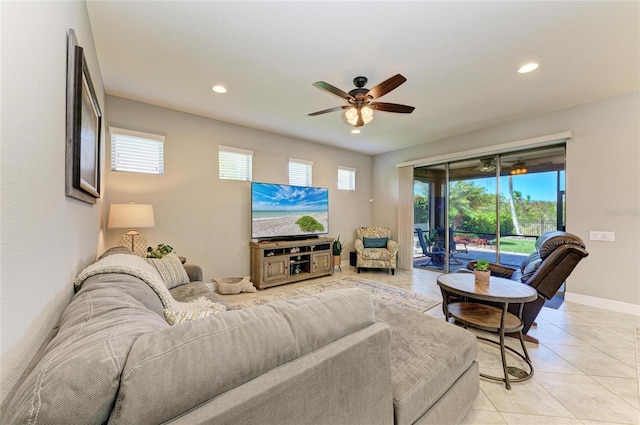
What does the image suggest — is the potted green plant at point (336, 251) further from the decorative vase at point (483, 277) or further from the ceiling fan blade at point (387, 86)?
the ceiling fan blade at point (387, 86)

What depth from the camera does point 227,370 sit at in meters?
0.66

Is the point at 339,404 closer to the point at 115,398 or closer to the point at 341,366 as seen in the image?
the point at 341,366

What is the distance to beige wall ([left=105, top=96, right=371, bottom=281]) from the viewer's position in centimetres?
344

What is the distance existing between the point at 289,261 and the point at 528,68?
396cm

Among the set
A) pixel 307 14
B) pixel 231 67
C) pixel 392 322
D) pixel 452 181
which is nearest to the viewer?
pixel 392 322

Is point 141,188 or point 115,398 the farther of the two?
point 141,188

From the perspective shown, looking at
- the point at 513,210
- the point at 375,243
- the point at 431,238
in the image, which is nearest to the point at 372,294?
the point at 375,243

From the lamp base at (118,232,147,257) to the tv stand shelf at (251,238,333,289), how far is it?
1.53 meters

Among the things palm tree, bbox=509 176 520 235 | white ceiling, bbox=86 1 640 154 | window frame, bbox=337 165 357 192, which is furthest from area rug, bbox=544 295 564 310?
window frame, bbox=337 165 357 192

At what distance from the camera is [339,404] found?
0.87 meters

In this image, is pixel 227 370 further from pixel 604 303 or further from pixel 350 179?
pixel 350 179

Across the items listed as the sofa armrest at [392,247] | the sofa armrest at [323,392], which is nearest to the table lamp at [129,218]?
the sofa armrest at [323,392]

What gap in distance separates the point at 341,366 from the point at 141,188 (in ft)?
12.1

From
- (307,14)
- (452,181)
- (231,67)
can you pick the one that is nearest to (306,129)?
(231,67)
